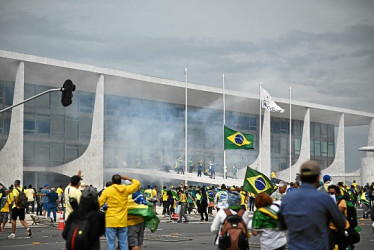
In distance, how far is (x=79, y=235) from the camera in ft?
23.8

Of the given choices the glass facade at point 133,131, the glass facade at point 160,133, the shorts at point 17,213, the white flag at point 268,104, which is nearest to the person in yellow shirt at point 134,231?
the shorts at point 17,213

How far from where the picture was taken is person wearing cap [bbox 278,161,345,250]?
231 inches

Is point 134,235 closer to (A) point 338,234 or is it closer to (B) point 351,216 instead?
(A) point 338,234

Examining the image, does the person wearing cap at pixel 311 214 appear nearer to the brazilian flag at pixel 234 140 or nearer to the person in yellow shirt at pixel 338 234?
the person in yellow shirt at pixel 338 234

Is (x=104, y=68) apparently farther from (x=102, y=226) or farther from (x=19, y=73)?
(x=102, y=226)

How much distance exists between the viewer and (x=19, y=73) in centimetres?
4731

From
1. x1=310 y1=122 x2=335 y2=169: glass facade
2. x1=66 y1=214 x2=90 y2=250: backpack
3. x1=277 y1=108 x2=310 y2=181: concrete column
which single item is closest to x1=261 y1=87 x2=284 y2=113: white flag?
x1=277 y1=108 x2=310 y2=181: concrete column

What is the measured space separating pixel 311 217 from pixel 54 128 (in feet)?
162

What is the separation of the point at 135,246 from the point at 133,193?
90 centimetres

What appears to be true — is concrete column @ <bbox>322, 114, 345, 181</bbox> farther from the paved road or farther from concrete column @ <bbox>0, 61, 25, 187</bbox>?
the paved road

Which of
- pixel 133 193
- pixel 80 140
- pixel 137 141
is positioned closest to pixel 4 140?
pixel 80 140

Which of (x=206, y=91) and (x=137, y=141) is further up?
(x=206, y=91)

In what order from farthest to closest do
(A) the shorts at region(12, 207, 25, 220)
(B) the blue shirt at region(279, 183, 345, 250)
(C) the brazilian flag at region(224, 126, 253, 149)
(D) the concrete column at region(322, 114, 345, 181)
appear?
(D) the concrete column at region(322, 114, 345, 181) < (C) the brazilian flag at region(224, 126, 253, 149) < (A) the shorts at region(12, 207, 25, 220) < (B) the blue shirt at region(279, 183, 345, 250)

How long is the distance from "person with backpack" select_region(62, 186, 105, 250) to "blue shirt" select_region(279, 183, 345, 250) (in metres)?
2.36
